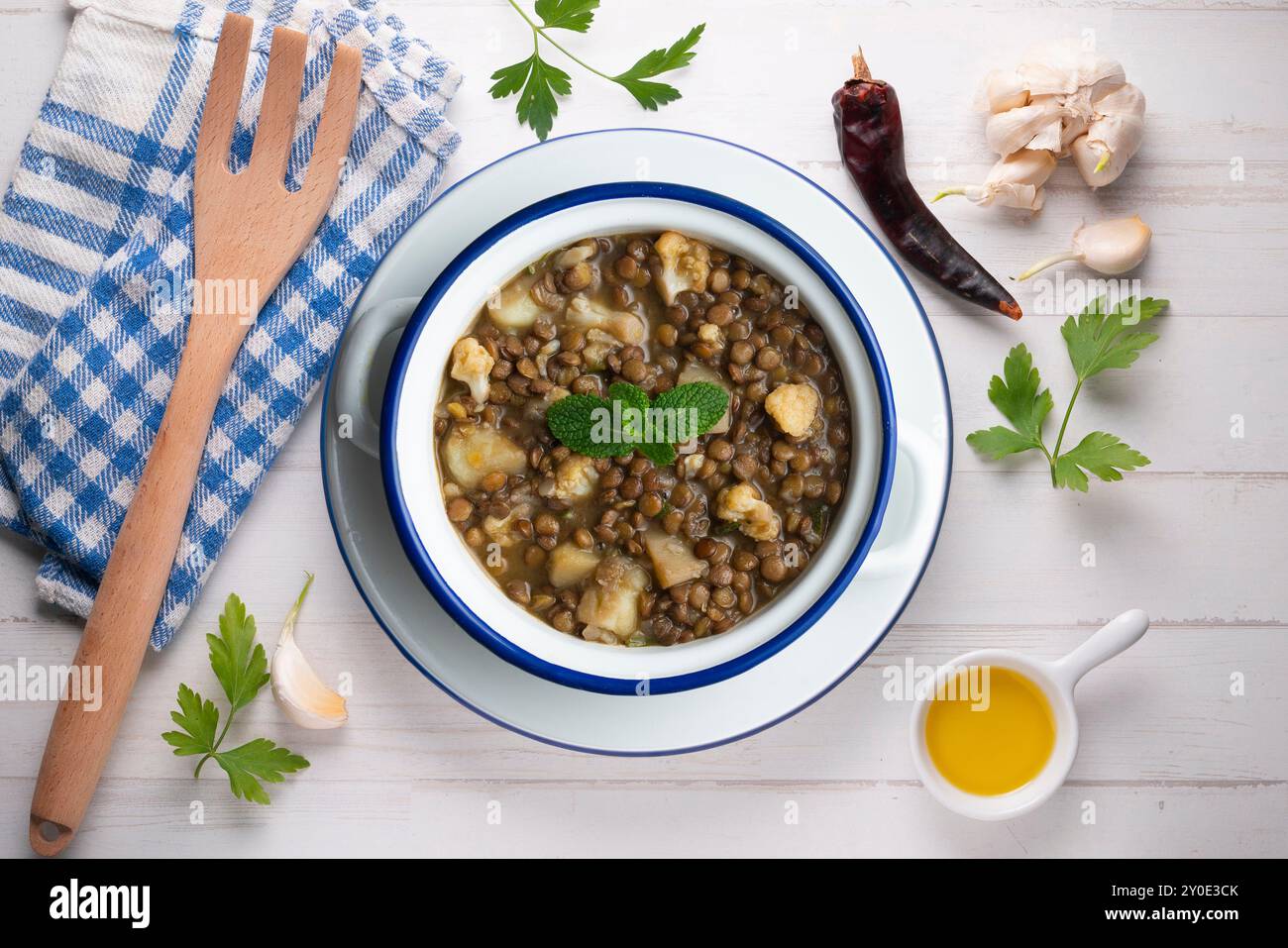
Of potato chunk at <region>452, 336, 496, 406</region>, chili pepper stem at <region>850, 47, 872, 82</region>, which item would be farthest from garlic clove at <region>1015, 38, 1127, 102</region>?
potato chunk at <region>452, 336, 496, 406</region>

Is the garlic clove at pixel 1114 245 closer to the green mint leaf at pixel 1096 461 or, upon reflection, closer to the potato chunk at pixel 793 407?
the green mint leaf at pixel 1096 461

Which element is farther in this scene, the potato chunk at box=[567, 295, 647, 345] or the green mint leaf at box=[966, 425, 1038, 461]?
the green mint leaf at box=[966, 425, 1038, 461]

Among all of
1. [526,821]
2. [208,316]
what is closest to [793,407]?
[526,821]

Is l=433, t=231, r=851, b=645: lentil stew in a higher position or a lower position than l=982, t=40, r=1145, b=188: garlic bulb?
lower

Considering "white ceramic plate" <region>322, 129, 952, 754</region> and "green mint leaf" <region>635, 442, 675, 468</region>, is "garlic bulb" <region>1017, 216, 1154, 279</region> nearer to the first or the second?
"white ceramic plate" <region>322, 129, 952, 754</region>

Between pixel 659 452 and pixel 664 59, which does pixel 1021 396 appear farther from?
pixel 664 59

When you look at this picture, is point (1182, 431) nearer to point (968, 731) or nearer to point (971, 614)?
point (971, 614)

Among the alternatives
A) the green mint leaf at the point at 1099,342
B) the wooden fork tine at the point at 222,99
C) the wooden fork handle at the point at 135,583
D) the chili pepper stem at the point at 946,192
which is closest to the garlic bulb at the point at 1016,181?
the chili pepper stem at the point at 946,192

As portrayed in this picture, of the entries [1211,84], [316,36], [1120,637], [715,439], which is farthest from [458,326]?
[1211,84]
